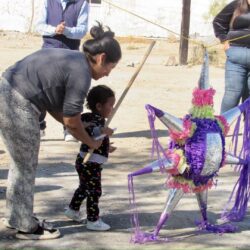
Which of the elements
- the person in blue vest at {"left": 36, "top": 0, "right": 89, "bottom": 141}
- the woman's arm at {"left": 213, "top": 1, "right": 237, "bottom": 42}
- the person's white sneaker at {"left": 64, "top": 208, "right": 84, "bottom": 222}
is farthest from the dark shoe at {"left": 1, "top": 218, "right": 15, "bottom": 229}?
the woman's arm at {"left": 213, "top": 1, "right": 237, "bottom": 42}

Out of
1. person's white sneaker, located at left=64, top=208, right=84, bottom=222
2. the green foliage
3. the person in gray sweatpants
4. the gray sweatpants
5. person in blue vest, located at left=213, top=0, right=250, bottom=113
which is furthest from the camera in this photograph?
the green foliage

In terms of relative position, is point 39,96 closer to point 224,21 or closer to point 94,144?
point 94,144

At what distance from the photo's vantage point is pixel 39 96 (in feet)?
13.4

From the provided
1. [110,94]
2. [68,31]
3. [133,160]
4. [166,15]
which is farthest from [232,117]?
[166,15]

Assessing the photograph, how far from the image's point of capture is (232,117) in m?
4.56

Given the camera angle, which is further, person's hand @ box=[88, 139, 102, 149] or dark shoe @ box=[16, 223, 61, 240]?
dark shoe @ box=[16, 223, 61, 240]

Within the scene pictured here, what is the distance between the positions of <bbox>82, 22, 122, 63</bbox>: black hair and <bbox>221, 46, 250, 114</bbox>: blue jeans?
2.55m

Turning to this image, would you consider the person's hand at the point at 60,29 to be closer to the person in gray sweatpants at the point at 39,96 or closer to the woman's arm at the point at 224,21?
the woman's arm at the point at 224,21

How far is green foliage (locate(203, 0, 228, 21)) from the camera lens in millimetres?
22234

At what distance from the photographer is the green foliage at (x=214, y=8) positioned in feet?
72.9

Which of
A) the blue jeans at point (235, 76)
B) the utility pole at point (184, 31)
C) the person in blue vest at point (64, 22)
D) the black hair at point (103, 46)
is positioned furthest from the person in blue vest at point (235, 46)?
the utility pole at point (184, 31)

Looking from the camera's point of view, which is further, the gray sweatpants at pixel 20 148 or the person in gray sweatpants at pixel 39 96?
the gray sweatpants at pixel 20 148

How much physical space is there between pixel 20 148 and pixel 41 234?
609mm

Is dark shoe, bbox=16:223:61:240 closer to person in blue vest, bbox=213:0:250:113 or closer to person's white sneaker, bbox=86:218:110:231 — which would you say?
person's white sneaker, bbox=86:218:110:231
